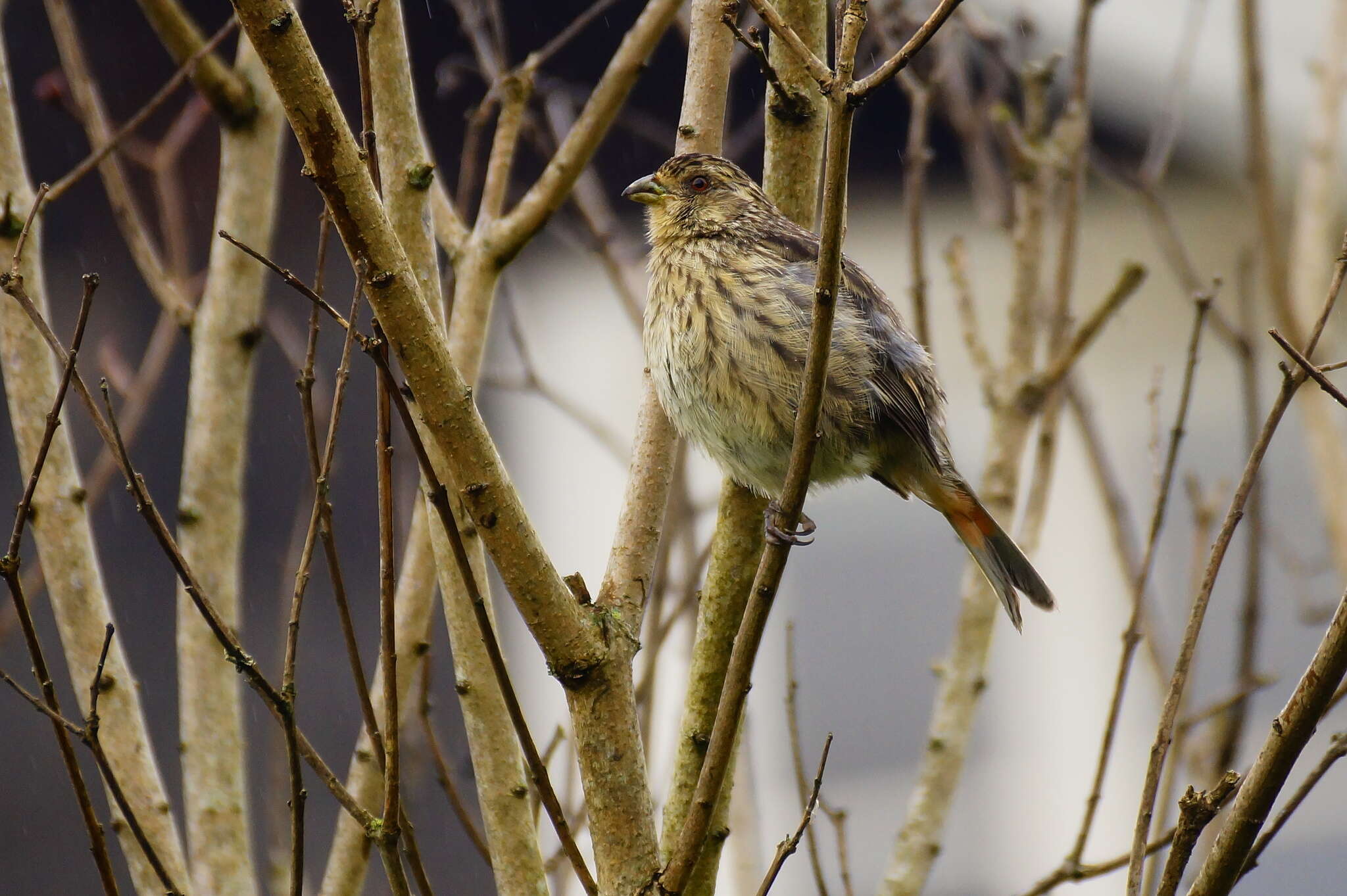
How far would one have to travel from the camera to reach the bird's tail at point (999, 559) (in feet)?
11.2

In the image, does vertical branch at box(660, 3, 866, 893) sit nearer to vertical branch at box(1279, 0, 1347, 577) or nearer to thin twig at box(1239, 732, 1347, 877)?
thin twig at box(1239, 732, 1347, 877)

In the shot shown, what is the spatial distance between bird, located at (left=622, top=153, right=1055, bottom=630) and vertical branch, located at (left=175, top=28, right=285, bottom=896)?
927mm

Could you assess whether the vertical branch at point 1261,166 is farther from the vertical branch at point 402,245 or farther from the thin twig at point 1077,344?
the vertical branch at point 402,245

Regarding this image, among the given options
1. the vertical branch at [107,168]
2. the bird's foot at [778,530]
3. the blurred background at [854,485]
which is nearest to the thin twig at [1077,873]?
the bird's foot at [778,530]

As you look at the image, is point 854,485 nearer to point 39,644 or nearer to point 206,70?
point 206,70

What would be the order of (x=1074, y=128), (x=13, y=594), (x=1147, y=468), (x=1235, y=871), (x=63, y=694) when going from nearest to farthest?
(x=1235, y=871) < (x=13, y=594) < (x=1074, y=128) < (x=63, y=694) < (x=1147, y=468)

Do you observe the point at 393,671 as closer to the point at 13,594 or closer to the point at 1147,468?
the point at 13,594

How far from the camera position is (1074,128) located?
389 cm

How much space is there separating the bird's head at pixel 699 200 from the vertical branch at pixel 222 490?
1031 millimetres

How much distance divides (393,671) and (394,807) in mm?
199

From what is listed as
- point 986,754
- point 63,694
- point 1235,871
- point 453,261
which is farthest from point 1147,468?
point 1235,871

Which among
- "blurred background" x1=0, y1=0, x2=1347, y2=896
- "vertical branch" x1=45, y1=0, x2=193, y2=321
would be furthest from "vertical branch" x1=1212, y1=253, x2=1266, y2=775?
"blurred background" x1=0, y1=0, x2=1347, y2=896

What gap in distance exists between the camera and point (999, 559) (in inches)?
136

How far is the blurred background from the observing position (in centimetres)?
772
